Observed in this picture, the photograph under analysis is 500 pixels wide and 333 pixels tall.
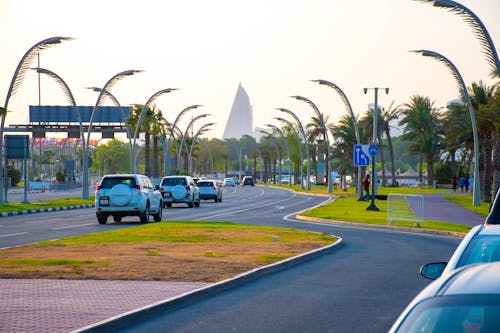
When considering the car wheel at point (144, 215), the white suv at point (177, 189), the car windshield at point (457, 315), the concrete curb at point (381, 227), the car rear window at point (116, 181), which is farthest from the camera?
the white suv at point (177, 189)

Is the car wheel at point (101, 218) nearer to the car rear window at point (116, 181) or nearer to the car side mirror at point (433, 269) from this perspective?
the car rear window at point (116, 181)

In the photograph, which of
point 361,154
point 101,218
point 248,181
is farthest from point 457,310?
point 248,181

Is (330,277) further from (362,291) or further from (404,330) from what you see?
(404,330)

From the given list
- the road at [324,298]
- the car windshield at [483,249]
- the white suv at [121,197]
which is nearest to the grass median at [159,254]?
the road at [324,298]

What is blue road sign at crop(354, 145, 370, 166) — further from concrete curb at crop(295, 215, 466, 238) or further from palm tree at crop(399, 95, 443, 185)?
palm tree at crop(399, 95, 443, 185)

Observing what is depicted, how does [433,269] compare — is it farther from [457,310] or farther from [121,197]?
[121,197]

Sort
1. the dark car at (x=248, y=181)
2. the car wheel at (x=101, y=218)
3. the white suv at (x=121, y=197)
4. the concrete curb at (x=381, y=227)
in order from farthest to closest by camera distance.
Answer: the dark car at (x=248, y=181), the car wheel at (x=101, y=218), the white suv at (x=121, y=197), the concrete curb at (x=381, y=227)

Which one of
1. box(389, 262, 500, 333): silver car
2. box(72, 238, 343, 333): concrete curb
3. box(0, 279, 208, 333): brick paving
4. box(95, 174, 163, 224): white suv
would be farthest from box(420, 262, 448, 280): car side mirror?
box(95, 174, 163, 224): white suv

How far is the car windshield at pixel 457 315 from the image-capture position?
363 cm

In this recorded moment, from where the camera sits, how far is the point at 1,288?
1373 cm

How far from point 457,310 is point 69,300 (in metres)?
9.24

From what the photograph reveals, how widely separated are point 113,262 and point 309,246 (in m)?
6.07

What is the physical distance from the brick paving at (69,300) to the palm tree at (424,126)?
92500 mm

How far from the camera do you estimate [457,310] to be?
3.71 meters
